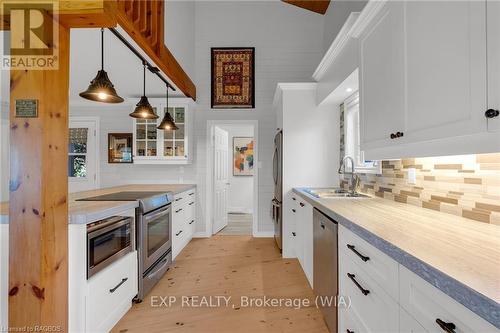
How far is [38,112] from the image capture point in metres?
1.42

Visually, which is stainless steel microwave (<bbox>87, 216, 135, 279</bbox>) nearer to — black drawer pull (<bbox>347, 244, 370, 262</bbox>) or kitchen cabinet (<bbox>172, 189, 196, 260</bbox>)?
kitchen cabinet (<bbox>172, 189, 196, 260</bbox>)

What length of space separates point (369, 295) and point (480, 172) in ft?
2.78

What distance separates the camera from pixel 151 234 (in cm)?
258

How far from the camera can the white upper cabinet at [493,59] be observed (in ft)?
2.90

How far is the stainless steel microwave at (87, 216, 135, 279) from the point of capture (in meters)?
1.70

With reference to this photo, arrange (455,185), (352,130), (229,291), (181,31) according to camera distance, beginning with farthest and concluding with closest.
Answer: (181,31) → (352,130) → (229,291) → (455,185)

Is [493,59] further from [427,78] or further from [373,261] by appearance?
[373,261]

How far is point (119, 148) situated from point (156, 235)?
2.43 m

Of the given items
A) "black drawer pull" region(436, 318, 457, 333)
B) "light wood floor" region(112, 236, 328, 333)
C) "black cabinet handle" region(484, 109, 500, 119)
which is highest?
"black cabinet handle" region(484, 109, 500, 119)

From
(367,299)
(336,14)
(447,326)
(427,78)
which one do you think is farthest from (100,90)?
(336,14)

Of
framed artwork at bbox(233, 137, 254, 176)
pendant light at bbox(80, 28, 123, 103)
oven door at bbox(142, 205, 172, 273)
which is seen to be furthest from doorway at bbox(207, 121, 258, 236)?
pendant light at bbox(80, 28, 123, 103)

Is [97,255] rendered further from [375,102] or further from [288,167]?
[288,167]

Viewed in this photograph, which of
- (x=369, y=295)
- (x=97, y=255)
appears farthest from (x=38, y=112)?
(x=369, y=295)

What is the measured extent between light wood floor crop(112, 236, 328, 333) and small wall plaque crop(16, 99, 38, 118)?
1629mm
